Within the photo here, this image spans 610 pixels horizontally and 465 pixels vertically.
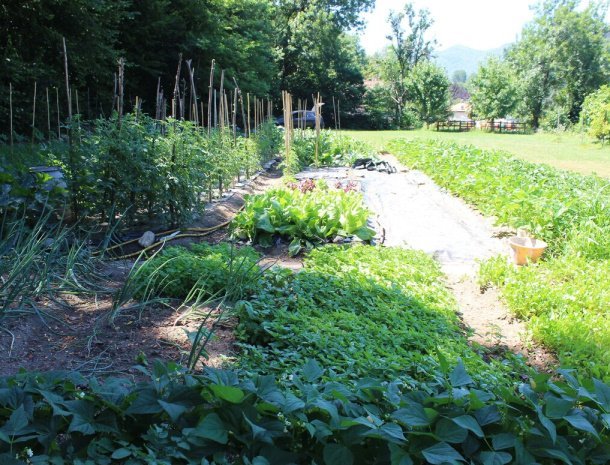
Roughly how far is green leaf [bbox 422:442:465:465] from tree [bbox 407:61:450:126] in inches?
1572

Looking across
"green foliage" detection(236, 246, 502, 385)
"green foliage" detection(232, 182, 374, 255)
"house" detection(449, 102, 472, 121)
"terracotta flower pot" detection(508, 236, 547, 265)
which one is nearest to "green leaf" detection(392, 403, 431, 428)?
"green foliage" detection(236, 246, 502, 385)

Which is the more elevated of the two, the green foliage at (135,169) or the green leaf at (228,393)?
the green foliage at (135,169)

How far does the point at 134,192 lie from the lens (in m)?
6.51

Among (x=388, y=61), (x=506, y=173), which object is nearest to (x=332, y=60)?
(x=388, y=61)

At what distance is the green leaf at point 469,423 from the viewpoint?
1.80m

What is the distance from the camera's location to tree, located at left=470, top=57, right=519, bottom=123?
132 feet

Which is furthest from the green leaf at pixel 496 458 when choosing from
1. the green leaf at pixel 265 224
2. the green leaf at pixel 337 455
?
the green leaf at pixel 265 224

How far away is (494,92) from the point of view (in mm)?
40781

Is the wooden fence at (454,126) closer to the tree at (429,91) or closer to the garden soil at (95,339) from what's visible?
the tree at (429,91)

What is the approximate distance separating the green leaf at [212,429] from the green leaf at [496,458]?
2.78 ft

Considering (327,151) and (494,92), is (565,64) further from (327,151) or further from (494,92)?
(327,151)

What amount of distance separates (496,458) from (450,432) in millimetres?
164

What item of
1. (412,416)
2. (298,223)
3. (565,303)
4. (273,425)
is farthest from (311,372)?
(298,223)

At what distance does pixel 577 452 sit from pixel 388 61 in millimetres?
47973
